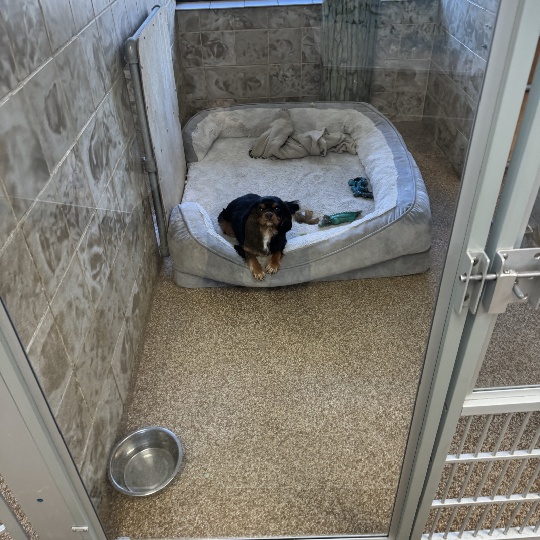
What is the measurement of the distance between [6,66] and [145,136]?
3.68 feet

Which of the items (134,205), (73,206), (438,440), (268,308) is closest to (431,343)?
(438,440)

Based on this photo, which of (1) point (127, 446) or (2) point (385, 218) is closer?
(1) point (127, 446)

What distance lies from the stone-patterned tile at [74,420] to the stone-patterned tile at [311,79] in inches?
106

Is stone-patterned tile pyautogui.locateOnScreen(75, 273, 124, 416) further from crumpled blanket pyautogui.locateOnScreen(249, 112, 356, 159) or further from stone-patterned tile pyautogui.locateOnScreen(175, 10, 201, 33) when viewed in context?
stone-patterned tile pyautogui.locateOnScreen(175, 10, 201, 33)

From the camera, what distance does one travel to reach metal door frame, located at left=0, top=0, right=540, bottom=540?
27.4 inches

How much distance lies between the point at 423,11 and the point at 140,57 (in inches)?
63.3

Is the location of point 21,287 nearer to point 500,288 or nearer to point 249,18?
point 500,288

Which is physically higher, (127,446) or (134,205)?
(134,205)

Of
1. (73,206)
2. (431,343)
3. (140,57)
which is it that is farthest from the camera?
(140,57)

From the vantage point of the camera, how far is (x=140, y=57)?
77.8 inches

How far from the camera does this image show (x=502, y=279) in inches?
32.8

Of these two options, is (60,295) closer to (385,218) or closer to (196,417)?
(196,417)

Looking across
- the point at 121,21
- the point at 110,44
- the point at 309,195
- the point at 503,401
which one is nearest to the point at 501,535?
the point at 503,401

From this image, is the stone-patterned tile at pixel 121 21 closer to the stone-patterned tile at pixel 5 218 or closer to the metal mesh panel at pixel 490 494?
the stone-patterned tile at pixel 5 218
